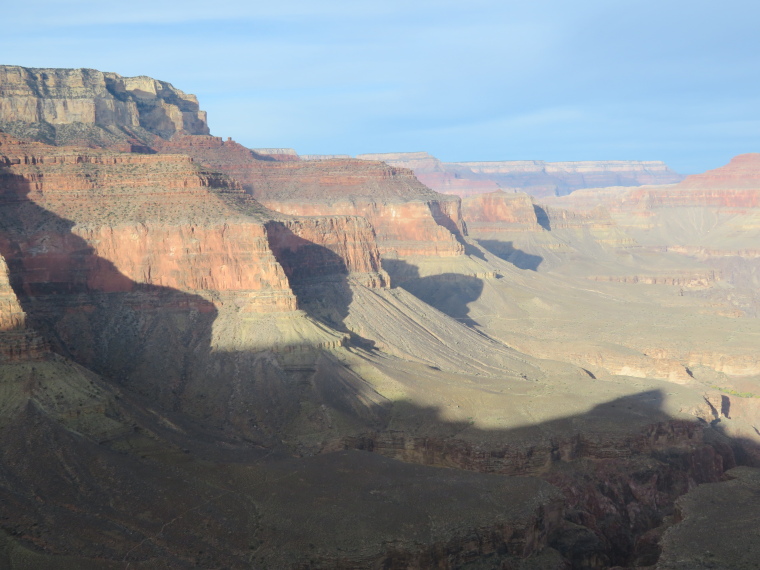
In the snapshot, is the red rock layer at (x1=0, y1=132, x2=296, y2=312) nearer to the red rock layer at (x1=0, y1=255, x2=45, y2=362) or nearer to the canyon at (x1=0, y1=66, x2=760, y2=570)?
the canyon at (x1=0, y1=66, x2=760, y2=570)

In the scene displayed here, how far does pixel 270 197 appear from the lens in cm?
14575

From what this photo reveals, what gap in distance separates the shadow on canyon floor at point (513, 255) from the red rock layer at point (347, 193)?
31341 millimetres

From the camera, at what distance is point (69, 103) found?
13150 centimetres

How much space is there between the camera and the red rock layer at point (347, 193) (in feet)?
478

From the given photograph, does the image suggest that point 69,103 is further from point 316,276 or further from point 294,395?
point 294,395

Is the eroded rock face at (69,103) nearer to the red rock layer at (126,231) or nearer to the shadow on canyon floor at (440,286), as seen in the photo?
the red rock layer at (126,231)

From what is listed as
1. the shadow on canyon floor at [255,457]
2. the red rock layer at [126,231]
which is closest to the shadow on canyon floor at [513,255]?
the shadow on canyon floor at [255,457]

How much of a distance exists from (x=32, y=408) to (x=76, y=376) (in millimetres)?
4993

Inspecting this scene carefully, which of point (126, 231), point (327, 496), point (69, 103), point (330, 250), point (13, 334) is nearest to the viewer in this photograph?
point (327, 496)

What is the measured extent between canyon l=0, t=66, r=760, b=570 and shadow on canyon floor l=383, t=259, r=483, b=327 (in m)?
0.67

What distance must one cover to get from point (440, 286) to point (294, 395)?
66815 millimetres

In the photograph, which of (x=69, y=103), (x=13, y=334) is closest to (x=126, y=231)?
(x=13, y=334)

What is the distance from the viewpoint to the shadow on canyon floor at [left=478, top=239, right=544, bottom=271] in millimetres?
189275

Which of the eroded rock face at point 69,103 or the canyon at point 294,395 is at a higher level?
the eroded rock face at point 69,103
